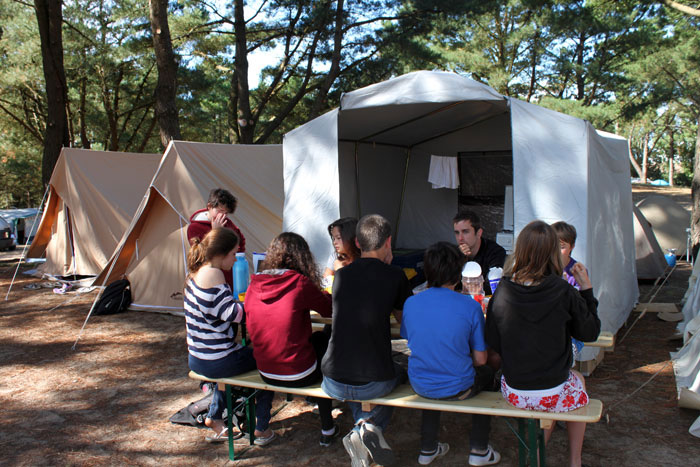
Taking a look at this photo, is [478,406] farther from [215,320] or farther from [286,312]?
[215,320]

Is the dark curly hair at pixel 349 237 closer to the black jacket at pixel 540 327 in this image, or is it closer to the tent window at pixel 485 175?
the black jacket at pixel 540 327

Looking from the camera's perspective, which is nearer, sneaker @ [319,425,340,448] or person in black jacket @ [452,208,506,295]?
sneaker @ [319,425,340,448]

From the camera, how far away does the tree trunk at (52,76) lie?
9.54 meters

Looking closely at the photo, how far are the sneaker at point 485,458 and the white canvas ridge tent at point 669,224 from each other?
7.76 meters

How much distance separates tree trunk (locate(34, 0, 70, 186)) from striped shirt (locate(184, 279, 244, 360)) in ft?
27.5

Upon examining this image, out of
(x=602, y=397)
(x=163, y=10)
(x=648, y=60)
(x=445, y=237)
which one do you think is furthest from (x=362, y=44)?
(x=602, y=397)

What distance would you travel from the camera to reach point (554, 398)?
2225mm

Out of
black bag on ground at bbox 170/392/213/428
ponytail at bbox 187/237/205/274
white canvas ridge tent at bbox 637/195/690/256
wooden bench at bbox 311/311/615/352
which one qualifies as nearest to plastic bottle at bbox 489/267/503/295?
wooden bench at bbox 311/311/615/352

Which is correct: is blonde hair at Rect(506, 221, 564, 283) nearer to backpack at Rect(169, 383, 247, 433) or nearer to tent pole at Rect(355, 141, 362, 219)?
backpack at Rect(169, 383, 247, 433)

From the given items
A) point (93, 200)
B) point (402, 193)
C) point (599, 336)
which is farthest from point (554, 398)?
point (93, 200)

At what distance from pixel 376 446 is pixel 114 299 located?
4.78 m

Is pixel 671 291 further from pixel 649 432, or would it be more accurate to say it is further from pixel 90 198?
pixel 90 198

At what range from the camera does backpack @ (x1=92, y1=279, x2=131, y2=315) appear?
6156 millimetres

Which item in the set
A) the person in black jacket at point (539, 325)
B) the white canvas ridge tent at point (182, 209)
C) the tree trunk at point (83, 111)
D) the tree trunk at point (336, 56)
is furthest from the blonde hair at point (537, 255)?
the tree trunk at point (83, 111)
